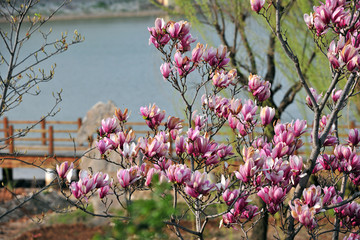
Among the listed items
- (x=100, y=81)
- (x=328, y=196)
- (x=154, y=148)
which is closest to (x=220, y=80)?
(x=154, y=148)

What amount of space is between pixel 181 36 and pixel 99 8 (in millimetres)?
83899

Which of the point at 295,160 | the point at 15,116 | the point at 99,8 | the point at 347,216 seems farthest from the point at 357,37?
the point at 99,8

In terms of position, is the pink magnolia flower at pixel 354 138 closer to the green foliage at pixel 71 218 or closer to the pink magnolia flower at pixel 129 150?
the pink magnolia flower at pixel 129 150

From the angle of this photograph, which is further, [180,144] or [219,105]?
[219,105]

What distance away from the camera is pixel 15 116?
3331 centimetres

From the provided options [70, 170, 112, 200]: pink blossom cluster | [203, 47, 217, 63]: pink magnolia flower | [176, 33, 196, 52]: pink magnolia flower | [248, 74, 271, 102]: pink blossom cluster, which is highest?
[176, 33, 196, 52]: pink magnolia flower

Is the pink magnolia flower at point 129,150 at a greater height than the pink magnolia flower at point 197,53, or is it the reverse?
the pink magnolia flower at point 197,53

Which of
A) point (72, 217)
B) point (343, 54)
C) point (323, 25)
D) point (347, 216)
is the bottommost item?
point (72, 217)

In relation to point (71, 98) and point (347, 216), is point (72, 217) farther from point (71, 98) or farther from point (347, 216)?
point (71, 98)

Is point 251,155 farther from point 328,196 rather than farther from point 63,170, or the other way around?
point 63,170

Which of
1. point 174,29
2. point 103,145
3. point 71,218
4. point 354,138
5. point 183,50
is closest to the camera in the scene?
point 103,145

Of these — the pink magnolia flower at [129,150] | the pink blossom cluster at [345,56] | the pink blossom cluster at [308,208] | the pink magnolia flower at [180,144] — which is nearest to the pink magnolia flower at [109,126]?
the pink magnolia flower at [129,150]

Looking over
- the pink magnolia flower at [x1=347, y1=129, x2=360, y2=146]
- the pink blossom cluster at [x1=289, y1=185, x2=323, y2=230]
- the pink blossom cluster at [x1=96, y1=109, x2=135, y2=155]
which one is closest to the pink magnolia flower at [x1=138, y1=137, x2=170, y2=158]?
the pink blossom cluster at [x1=96, y1=109, x2=135, y2=155]

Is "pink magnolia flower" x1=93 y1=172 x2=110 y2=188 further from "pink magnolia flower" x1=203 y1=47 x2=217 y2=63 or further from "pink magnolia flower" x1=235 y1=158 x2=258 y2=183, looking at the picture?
"pink magnolia flower" x1=203 y1=47 x2=217 y2=63
